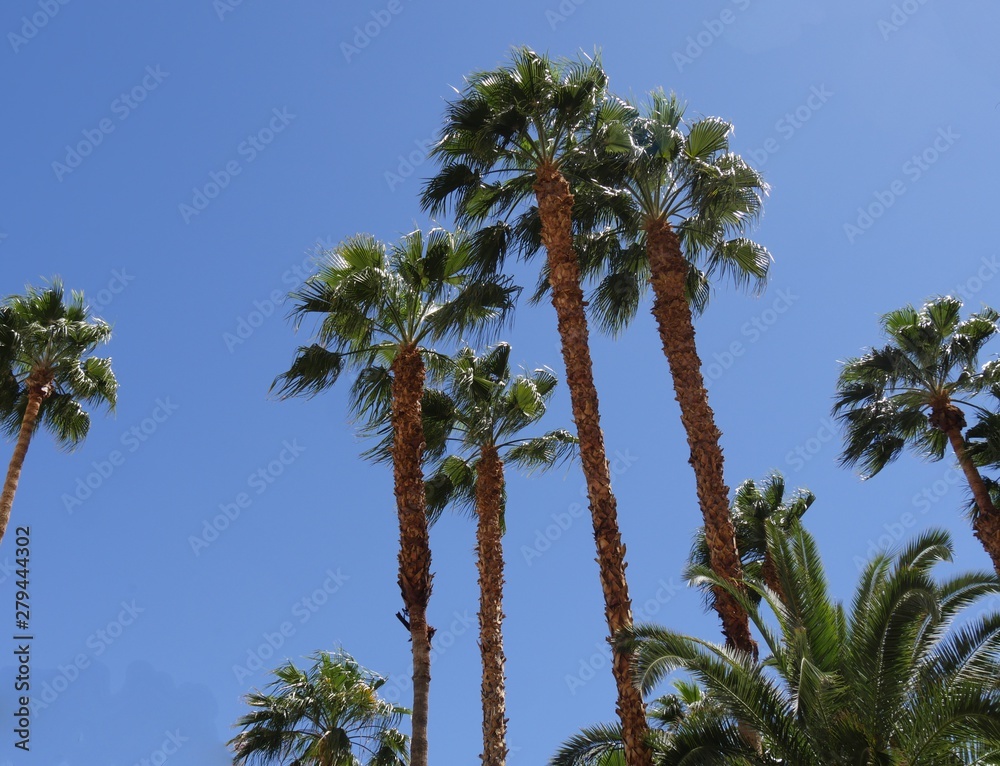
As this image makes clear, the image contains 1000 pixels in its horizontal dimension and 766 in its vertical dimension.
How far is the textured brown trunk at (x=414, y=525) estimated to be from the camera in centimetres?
1318

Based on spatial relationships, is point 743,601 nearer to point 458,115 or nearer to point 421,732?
point 421,732

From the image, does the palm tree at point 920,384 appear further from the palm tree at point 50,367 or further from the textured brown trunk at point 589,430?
the palm tree at point 50,367

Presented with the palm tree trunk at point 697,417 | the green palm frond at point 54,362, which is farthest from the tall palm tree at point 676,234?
the green palm frond at point 54,362

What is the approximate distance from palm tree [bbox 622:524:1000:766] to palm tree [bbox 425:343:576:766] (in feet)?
15.9

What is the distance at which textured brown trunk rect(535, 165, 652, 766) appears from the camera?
11.0 meters

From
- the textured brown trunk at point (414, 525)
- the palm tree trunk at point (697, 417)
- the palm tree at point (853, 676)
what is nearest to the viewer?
the palm tree at point (853, 676)

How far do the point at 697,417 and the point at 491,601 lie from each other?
5016 millimetres

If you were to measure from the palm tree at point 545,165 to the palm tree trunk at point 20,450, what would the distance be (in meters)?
10.3

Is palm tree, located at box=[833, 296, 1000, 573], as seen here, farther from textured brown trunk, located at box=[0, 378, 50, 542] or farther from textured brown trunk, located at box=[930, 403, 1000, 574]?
textured brown trunk, located at box=[0, 378, 50, 542]

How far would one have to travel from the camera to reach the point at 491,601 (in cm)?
1592

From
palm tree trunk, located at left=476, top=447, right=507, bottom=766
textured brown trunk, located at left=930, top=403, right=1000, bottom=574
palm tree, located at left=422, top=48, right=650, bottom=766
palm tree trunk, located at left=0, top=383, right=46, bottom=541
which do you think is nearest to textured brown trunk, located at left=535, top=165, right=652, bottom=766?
palm tree, located at left=422, top=48, right=650, bottom=766

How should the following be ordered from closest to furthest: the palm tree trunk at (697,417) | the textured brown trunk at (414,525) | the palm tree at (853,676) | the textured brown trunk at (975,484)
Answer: the palm tree at (853,676) → the palm tree trunk at (697,417) → the textured brown trunk at (414,525) → the textured brown trunk at (975,484)

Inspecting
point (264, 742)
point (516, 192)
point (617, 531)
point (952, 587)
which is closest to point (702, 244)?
point (516, 192)

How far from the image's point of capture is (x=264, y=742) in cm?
1716
